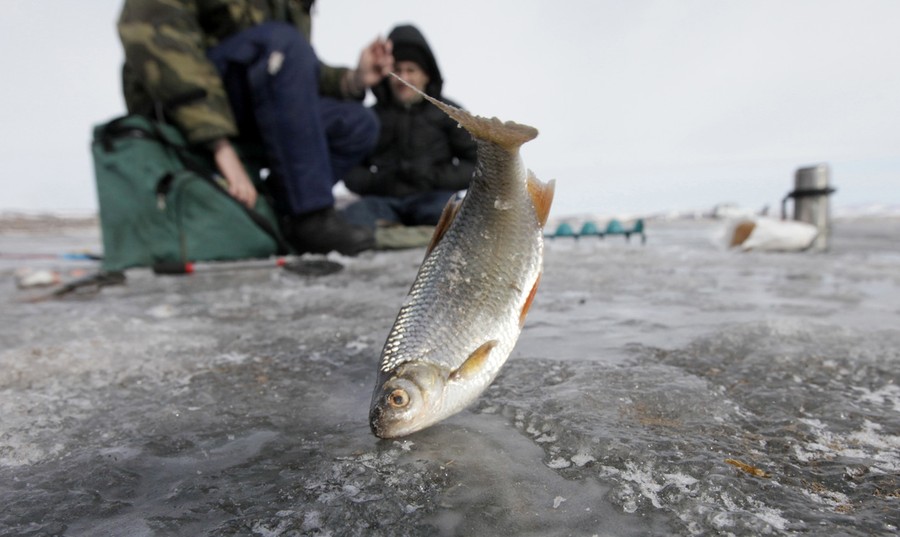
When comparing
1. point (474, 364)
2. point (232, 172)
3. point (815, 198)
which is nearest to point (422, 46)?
point (232, 172)

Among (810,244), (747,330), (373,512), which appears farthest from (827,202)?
(373,512)

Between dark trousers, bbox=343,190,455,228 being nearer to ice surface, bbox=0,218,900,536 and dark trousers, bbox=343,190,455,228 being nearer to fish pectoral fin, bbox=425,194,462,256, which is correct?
ice surface, bbox=0,218,900,536

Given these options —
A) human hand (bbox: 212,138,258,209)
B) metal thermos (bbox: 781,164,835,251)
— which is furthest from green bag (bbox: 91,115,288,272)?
metal thermos (bbox: 781,164,835,251)

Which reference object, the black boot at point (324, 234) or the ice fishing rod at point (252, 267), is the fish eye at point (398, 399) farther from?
the black boot at point (324, 234)

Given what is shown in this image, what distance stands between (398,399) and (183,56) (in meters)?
3.61

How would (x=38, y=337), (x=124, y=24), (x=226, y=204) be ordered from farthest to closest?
(x=226, y=204), (x=124, y=24), (x=38, y=337)

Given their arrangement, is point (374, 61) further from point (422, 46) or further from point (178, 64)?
point (422, 46)

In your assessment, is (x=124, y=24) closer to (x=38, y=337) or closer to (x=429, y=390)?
(x=38, y=337)

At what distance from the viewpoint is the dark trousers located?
18.0 ft

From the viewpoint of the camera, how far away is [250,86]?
4.14 meters

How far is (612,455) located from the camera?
996 millimetres

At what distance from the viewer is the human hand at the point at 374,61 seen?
4.18 metres

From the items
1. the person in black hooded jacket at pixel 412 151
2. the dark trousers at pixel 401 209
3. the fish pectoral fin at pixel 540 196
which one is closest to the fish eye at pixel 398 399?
the fish pectoral fin at pixel 540 196

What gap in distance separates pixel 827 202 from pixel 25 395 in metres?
7.14
